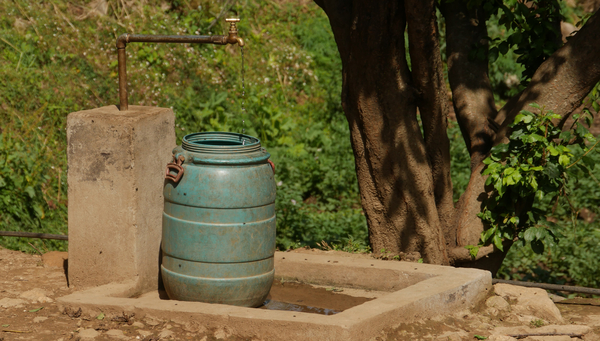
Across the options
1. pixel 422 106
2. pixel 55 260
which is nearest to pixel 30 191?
pixel 55 260

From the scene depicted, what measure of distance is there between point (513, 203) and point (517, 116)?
2.10 feet

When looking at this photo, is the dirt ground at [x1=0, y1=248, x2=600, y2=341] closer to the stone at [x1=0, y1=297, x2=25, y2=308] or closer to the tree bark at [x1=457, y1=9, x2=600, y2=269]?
the stone at [x1=0, y1=297, x2=25, y2=308]

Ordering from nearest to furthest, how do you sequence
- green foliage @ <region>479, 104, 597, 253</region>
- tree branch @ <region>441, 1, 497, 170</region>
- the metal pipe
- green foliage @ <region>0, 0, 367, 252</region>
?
the metal pipe
green foliage @ <region>479, 104, 597, 253</region>
tree branch @ <region>441, 1, 497, 170</region>
green foliage @ <region>0, 0, 367, 252</region>

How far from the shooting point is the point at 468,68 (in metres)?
5.48

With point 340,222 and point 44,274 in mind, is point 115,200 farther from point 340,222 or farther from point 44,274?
point 340,222

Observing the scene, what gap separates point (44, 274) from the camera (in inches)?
192

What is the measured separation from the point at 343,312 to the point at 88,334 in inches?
54.5

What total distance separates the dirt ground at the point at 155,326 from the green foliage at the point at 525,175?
72cm

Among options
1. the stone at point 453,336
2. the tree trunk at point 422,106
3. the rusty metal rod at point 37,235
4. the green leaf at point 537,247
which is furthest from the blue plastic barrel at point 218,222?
the green leaf at point 537,247

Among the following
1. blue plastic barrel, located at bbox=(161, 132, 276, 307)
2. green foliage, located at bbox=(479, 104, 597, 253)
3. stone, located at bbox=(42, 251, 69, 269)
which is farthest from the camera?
stone, located at bbox=(42, 251, 69, 269)

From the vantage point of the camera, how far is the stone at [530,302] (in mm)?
4289

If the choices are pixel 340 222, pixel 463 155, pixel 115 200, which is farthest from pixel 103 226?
pixel 463 155

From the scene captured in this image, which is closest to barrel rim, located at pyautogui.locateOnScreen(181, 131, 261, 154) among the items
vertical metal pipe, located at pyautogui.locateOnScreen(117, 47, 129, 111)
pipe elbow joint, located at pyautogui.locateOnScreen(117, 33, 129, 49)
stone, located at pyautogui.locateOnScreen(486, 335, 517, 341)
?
vertical metal pipe, located at pyautogui.locateOnScreen(117, 47, 129, 111)

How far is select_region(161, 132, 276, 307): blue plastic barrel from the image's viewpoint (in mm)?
3977
